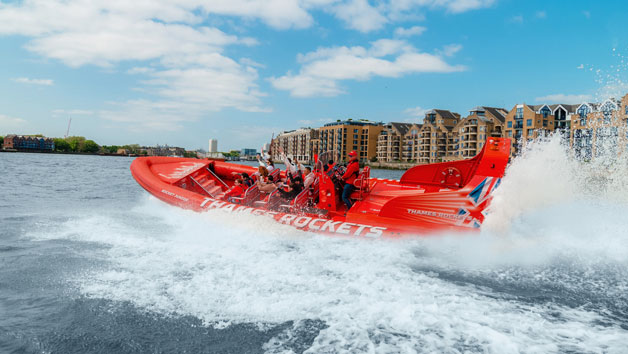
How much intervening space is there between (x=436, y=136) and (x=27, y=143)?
5514 inches

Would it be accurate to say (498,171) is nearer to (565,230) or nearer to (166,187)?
(565,230)

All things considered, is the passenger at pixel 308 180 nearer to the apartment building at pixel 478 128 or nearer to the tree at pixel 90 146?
the apartment building at pixel 478 128

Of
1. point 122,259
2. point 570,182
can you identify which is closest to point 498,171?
point 570,182

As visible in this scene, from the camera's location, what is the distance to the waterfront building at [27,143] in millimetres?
136500

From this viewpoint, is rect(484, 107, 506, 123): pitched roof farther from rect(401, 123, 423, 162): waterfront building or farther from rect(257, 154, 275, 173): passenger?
rect(257, 154, 275, 173): passenger

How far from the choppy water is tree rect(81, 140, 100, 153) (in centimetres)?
15834

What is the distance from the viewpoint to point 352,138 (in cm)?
9312

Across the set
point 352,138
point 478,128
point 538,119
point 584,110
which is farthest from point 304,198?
point 352,138

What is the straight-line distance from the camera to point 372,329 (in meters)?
3.46

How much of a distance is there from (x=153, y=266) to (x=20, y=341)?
1967 millimetres

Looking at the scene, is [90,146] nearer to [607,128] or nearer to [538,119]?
[538,119]

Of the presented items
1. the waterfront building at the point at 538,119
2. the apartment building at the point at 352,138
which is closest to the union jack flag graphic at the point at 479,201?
the waterfront building at the point at 538,119

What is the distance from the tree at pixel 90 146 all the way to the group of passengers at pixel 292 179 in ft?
520

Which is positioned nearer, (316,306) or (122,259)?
(316,306)
